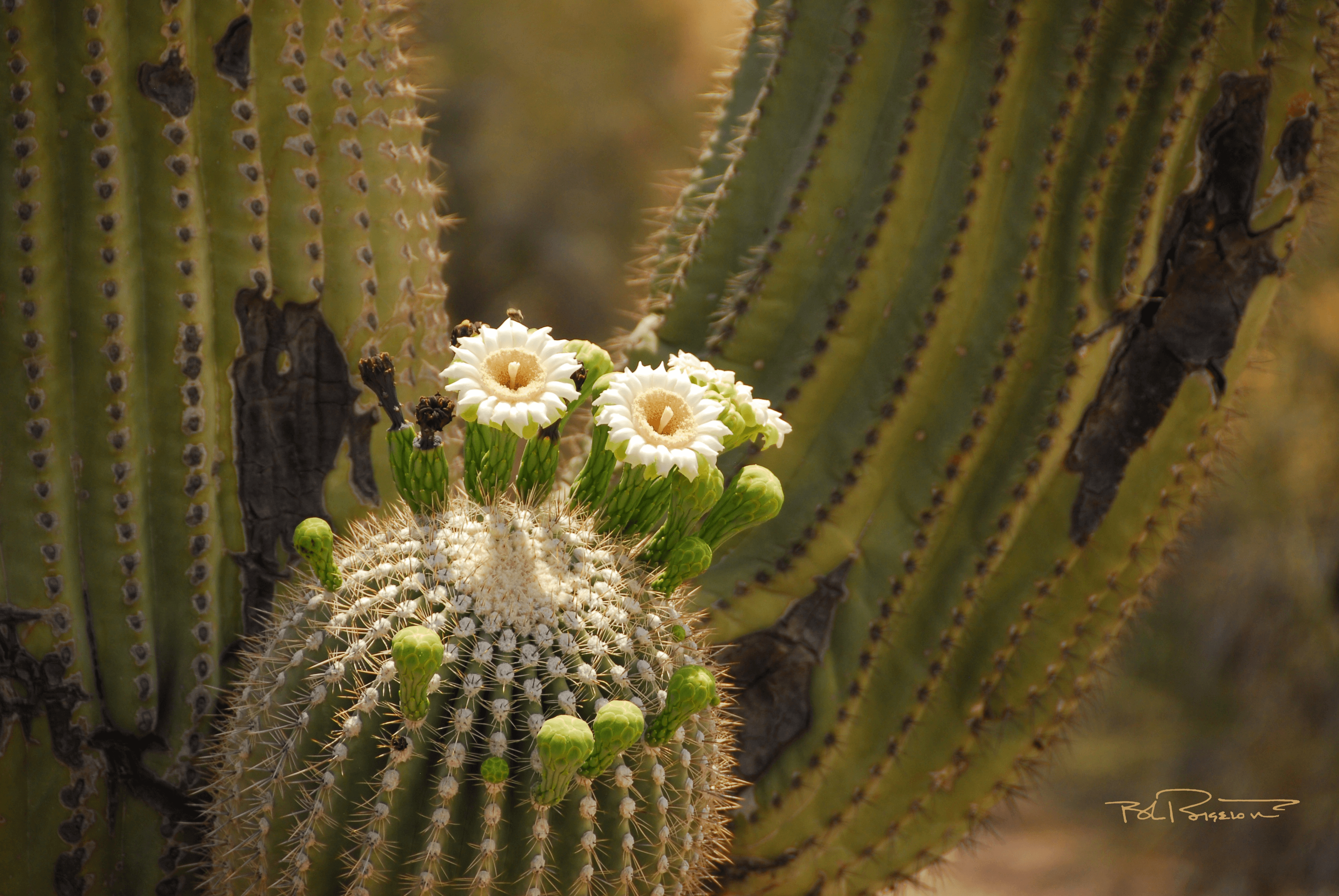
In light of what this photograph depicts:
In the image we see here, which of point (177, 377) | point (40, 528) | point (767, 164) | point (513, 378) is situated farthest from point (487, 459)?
point (767, 164)

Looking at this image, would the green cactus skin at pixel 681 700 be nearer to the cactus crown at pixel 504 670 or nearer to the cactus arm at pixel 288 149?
the cactus crown at pixel 504 670

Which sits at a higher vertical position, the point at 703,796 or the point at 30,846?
the point at 703,796

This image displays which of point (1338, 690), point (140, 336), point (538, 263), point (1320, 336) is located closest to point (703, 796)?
point (140, 336)

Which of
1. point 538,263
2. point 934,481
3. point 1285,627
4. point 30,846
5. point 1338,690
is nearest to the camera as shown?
point 30,846

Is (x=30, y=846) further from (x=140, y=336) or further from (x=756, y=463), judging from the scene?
(x=756, y=463)

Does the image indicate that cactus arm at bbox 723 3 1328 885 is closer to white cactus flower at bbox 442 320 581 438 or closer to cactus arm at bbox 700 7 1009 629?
cactus arm at bbox 700 7 1009 629

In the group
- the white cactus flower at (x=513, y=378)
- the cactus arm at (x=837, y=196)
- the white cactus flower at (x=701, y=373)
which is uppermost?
the cactus arm at (x=837, y=196)

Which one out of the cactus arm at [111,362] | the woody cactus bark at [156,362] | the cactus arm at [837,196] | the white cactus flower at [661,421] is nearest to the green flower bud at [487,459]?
the white cactus flower at [661,421]
